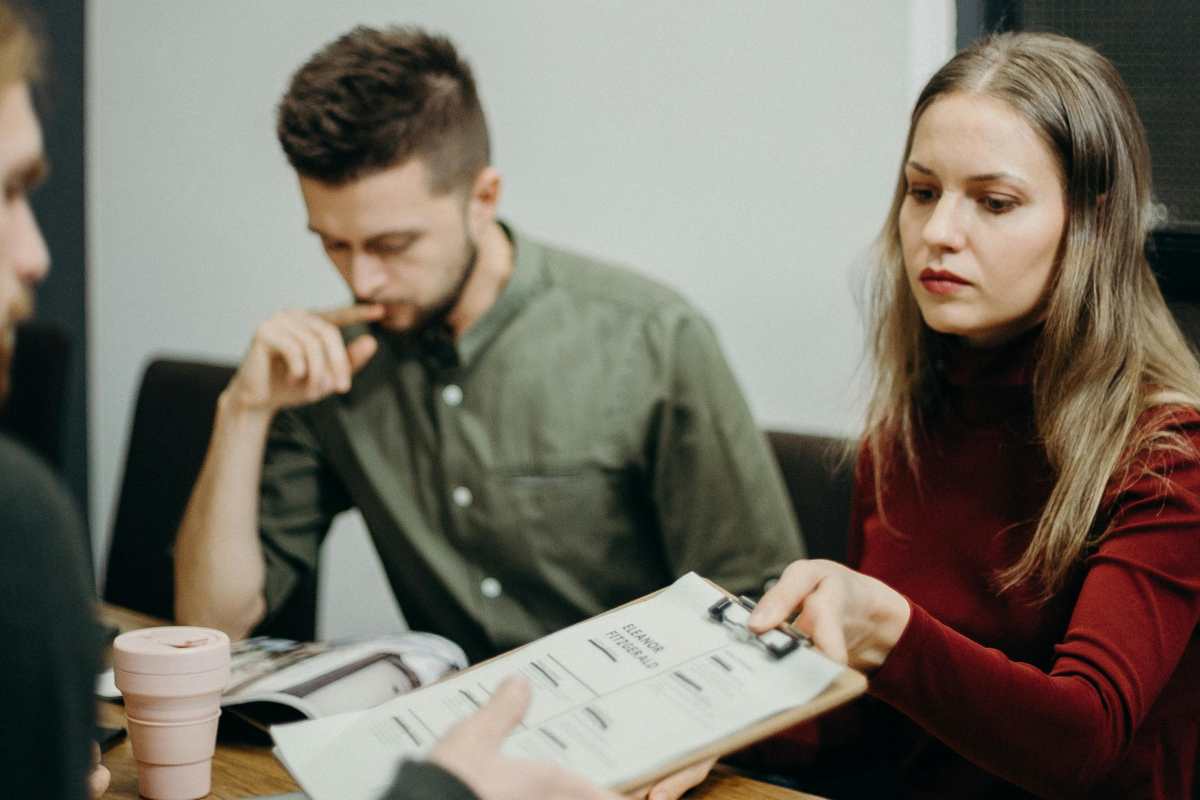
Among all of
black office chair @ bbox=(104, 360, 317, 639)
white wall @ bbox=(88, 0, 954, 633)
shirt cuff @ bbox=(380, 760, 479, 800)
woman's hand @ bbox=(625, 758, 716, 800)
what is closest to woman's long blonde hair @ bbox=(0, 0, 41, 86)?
shirt cuff @ bbox=(380, 760, 479, 800)

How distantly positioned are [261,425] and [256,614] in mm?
241

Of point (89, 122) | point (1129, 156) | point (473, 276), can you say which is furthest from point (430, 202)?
point (89, 122)

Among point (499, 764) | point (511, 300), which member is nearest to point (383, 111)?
point (511, 300)

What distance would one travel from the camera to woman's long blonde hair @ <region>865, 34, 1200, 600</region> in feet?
3.76

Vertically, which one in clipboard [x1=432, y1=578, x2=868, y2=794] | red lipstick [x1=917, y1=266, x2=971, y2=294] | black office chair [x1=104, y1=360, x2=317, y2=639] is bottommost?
black office chair [x1=104, y1=360, x2=317, y2=639]

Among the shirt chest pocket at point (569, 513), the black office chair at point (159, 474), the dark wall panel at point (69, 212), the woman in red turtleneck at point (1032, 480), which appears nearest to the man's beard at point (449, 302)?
→ the shirt chest pocket at point (569, 513)

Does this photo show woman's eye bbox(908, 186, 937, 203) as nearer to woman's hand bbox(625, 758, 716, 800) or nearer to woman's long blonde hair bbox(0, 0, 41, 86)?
woman's hand bbox(625, 758, 716, 800)

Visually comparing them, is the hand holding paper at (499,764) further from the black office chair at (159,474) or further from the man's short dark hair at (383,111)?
the black office chair at (159,474)

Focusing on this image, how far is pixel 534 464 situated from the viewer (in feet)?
5.42

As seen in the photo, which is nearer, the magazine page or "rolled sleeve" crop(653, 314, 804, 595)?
the magazine page

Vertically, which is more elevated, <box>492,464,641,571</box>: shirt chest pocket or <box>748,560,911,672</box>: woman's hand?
<box>748,560,911,672</box>: woman's hand

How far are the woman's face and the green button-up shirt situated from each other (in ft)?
1.45

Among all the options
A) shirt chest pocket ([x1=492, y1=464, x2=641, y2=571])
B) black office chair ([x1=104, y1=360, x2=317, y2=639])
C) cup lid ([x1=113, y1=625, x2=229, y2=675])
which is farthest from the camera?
black office chair ([x1=104, y1=360, x2=317, y2=639])

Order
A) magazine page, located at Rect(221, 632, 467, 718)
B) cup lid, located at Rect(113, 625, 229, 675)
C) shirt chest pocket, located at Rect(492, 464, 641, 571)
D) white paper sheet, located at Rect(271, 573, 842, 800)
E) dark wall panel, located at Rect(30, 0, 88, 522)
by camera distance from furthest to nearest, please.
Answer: dark wall panel, located at Rect(30, 0, 88, 522), shirt chest pocket, located at Rect(492, 464, 641, 571), magazine page, located at Rect(221, 632, 467, 718), cup lid, located at Rect(113, 625, 229, 675), white paper sheet, located at Rect(271, 573, 842, 800)
